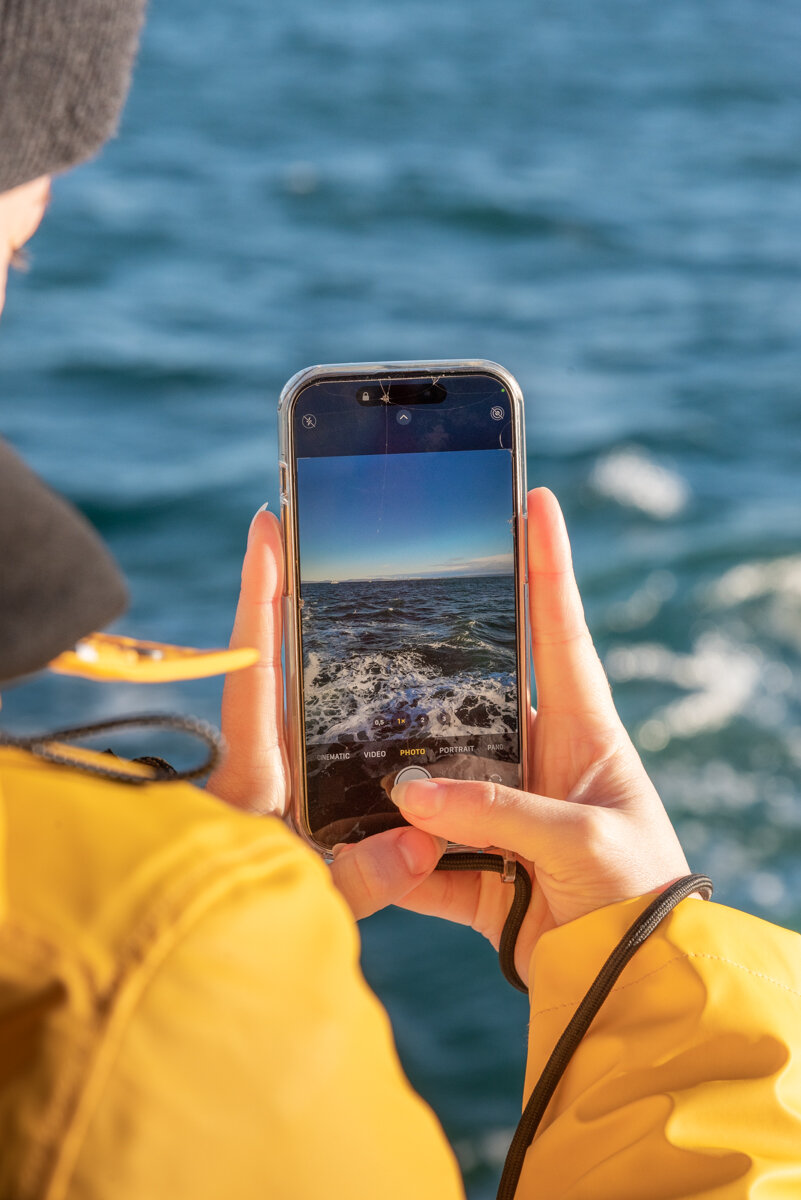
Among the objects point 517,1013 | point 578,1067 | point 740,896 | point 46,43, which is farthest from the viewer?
point 740,896

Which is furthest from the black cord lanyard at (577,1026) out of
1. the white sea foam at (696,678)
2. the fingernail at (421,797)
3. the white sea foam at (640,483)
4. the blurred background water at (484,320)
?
the white sea foam at (640,483)

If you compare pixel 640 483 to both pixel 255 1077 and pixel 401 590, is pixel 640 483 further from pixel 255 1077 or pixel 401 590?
pixel 255 1077

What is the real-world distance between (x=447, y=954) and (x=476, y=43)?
1202 cm

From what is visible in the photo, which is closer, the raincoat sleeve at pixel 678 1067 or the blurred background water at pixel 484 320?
the raincoat sleeve at pixel 678 1067

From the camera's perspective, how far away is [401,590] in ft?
5.73

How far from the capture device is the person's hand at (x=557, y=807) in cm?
148

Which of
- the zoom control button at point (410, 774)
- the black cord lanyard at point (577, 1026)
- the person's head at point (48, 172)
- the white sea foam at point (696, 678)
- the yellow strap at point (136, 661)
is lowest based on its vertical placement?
the white sea foam at point (696, 678)

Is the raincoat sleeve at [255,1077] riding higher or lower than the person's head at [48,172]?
lower

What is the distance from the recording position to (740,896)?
4676mm

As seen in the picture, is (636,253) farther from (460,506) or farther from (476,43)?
(460,506)

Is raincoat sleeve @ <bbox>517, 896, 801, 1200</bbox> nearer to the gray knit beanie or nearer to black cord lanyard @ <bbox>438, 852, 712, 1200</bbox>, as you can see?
black cord lanyard @ <bbox>438, 852, 712, 1200</bbox>

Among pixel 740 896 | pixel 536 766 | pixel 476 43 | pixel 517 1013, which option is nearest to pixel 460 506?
pixel 536 766

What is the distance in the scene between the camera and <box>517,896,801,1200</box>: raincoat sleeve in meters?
1.00

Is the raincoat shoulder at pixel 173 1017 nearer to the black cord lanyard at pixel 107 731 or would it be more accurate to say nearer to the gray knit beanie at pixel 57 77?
the black cord lanyard at pixel 107 731
